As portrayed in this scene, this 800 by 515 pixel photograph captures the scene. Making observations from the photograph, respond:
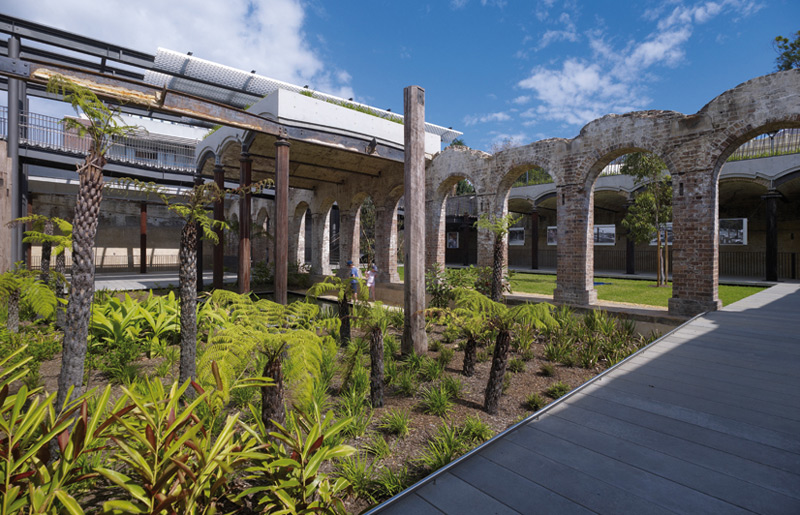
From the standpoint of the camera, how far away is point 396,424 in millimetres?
3430

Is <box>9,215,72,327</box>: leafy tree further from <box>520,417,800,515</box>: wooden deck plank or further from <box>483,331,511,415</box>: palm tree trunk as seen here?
<box>520,417,800,515</box>: wooden deck plank

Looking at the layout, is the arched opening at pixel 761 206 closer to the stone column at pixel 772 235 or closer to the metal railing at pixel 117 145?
the stone column at pixel 772 235

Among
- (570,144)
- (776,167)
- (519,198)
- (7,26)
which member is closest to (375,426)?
(570,144)

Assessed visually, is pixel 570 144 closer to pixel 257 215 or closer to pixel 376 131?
pixel 376 131

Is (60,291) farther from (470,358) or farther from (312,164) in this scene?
(312,164)

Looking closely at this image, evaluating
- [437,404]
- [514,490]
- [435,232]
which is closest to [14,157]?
[435,232]

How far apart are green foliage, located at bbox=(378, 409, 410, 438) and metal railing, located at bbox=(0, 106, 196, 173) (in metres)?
13.9

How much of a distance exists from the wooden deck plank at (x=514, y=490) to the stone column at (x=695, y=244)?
7.08 m

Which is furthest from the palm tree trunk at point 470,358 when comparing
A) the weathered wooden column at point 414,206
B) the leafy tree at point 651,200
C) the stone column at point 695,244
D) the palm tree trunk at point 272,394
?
the leafy tree at point 651,200

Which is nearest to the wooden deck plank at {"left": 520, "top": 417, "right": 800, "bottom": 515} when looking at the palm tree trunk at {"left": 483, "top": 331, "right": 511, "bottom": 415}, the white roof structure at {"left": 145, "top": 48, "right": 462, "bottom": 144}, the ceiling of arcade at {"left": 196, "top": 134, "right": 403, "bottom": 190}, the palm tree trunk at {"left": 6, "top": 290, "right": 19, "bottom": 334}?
the palm tree trunk at {"left": 483, "top": 331, "right": 511, "bottom": 415}

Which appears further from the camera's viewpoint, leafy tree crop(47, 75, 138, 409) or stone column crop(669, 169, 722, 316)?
stone column crop(669, 169, 722, 316)

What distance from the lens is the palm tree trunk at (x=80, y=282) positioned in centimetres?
271

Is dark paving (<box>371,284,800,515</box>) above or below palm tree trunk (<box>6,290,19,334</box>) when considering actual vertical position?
below

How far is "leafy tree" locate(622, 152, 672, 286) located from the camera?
13.2m
